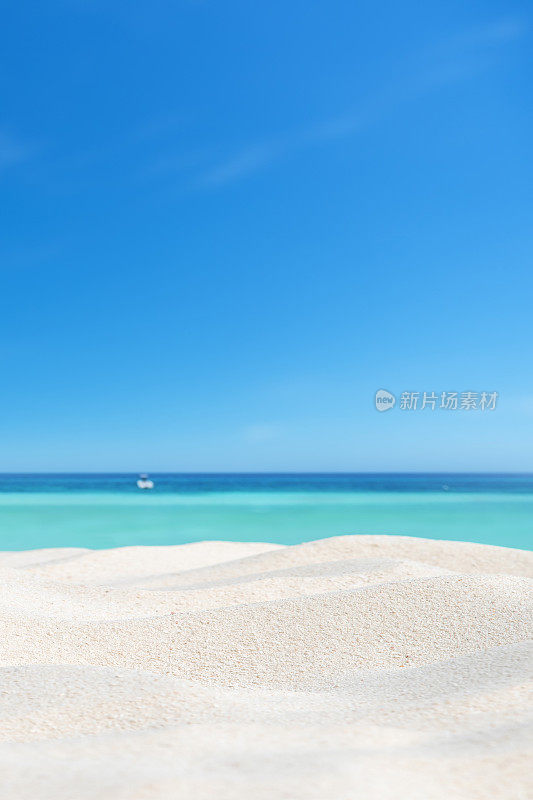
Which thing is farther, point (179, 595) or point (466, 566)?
point (466, 566)

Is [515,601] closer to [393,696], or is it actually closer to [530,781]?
[393,696]

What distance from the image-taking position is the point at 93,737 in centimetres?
200

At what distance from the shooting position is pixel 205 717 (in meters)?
2.18

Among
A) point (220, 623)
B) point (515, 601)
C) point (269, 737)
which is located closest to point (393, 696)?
point (269, 737)

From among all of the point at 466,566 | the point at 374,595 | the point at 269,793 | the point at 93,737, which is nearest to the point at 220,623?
the point at 374,595

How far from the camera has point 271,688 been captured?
3078mm

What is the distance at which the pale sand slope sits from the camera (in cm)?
160

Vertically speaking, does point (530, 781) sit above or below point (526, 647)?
above

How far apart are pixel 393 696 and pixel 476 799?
1.08 meters

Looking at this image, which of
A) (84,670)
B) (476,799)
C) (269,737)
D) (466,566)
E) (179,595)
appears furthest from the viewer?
(466,566)

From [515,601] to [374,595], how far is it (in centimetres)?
97

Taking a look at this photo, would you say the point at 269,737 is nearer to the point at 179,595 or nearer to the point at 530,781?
the point at 530,781

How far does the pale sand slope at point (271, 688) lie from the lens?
1598 millimetres

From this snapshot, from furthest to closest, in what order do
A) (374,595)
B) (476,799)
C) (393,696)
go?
(374,595)
(393,696)
(476,799)
